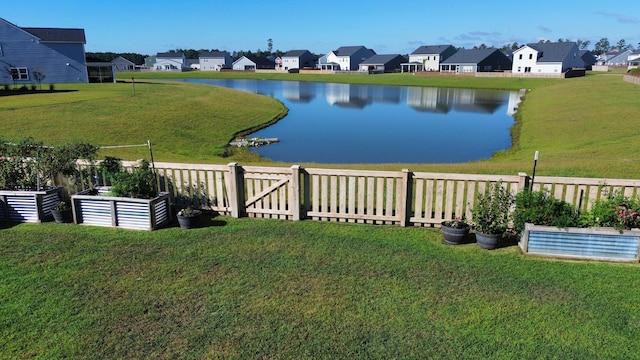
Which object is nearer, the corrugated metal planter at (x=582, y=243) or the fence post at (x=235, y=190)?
the corrugated metal planter at (x=582, y=243)

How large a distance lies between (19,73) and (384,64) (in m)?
94.7

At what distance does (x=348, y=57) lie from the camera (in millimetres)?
137875

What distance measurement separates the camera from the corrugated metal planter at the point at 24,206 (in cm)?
886

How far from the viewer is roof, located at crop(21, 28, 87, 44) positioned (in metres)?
50.0

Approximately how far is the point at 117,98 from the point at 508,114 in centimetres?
3306

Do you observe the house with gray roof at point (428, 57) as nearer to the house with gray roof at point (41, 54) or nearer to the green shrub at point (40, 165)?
the house with gray roof at point (41, 54)

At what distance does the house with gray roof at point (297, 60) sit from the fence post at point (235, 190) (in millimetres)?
139439

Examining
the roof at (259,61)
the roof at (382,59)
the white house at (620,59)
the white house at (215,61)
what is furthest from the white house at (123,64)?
the white house at (620,59)

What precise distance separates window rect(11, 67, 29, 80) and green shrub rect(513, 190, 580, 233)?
56229mm

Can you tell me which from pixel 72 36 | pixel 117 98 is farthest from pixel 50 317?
pixel 72 36

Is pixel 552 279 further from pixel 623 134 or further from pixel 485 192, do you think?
pixel 623 134

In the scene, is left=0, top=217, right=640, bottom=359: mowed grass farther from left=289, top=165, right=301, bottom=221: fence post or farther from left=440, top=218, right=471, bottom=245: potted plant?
left=289, top=165, right=301, bottom=221: fence post

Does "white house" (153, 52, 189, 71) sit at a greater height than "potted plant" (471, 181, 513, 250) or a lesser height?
greater

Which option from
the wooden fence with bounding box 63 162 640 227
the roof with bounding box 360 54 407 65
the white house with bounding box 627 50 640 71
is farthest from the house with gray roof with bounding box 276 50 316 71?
the wooden fence with bounding box 63 162 640 227
